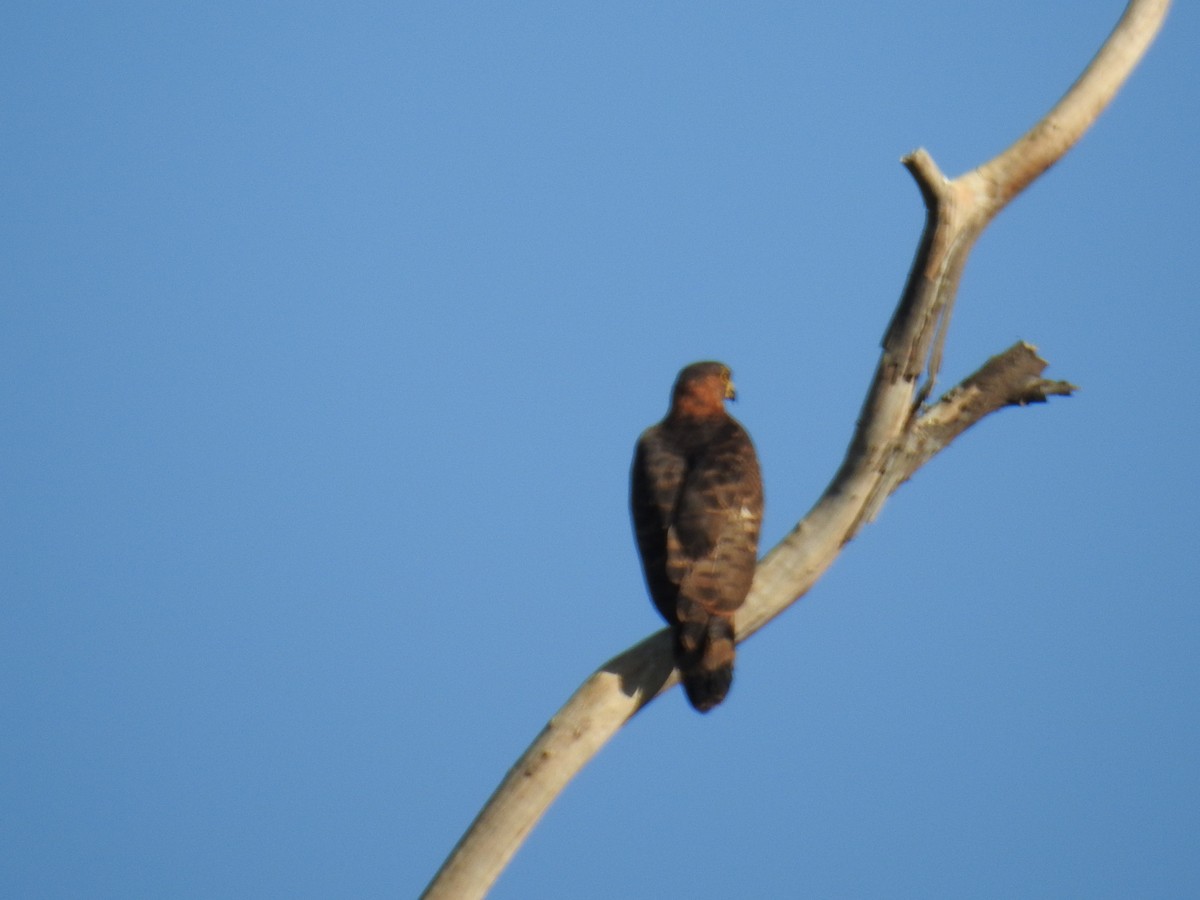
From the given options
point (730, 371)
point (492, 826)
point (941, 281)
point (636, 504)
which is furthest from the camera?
point (730, 371)

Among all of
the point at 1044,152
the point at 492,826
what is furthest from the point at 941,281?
the point at 492,826

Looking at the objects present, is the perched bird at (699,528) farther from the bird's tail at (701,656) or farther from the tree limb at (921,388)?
the tree limb at (921,388)

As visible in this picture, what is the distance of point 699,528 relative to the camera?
21.7 feet

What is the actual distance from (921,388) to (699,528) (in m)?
1.12

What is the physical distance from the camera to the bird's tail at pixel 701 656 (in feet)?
20.1

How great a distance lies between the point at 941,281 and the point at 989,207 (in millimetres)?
391

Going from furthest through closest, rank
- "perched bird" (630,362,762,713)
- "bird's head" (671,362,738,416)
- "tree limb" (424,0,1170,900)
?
"bird's head" (671,362,738,416) → "perched bird" (630,362,762,713) → "tree limb" (424,0,1170,900)

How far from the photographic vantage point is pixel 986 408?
21.0ft

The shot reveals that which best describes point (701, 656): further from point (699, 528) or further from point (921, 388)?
point (921, 388)

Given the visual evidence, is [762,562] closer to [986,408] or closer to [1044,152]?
[986,408]

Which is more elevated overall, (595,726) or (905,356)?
(905,356)

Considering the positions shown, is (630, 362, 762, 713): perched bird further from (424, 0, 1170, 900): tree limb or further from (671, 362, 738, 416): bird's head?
(424, 0, 1170, 900): tree limb

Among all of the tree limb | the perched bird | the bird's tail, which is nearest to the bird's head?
the perched bird

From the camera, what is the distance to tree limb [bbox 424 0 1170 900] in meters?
6.06
